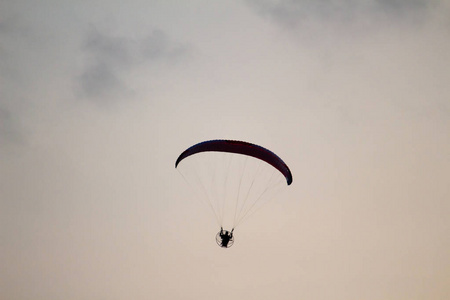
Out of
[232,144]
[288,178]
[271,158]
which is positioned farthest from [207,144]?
[288,178]

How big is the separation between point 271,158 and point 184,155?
239 inches

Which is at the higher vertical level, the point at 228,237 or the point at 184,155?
the point at 184,155

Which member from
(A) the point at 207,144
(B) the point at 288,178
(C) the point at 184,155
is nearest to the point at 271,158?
(B) the point at 288,178

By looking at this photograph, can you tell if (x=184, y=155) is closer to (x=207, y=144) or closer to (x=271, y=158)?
(x=207, y=144)

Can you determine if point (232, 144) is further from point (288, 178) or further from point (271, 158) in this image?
point (288, 178)

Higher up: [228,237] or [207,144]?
[207,144]

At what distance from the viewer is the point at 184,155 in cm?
2459

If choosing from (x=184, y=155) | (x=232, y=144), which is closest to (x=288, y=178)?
(x=232, y=144)

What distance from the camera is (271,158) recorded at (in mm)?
24234

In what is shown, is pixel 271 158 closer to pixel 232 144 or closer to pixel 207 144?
pixel 232 144

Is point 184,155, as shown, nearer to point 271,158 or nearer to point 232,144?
point 232,144

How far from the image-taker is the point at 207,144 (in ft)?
79.0

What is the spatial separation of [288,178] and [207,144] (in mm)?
6150

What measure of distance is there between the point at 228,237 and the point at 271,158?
20.7 feet
